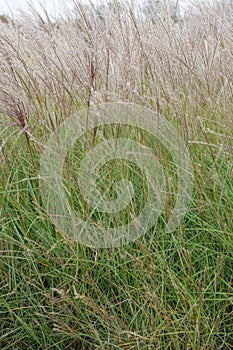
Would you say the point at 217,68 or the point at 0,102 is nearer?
the point at 0,102

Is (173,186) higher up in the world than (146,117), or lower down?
lower down

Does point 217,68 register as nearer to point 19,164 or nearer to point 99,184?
point 99,184

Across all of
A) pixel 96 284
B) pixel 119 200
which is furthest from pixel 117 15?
pixel 96 284

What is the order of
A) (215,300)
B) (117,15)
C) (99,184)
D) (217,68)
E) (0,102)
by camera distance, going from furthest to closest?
(217,68), (117,15), (99,184), (0,102), (215,300)

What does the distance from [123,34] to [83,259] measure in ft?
3.70

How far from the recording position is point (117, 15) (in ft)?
6.61

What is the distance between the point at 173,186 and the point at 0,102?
698 mm

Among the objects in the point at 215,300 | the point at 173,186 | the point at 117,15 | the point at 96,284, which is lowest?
the point at 215,300

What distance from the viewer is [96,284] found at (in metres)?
1.52

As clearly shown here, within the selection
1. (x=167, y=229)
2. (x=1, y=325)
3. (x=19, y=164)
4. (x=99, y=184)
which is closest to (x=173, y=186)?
(x=167, y=229)

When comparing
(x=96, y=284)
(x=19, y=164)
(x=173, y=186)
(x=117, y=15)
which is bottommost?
(x=96, y=284)

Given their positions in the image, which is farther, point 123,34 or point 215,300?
point 123,34

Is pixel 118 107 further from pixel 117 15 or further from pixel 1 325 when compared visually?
pixel 1 325

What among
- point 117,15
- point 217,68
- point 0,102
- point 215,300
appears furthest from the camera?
point 217,68
